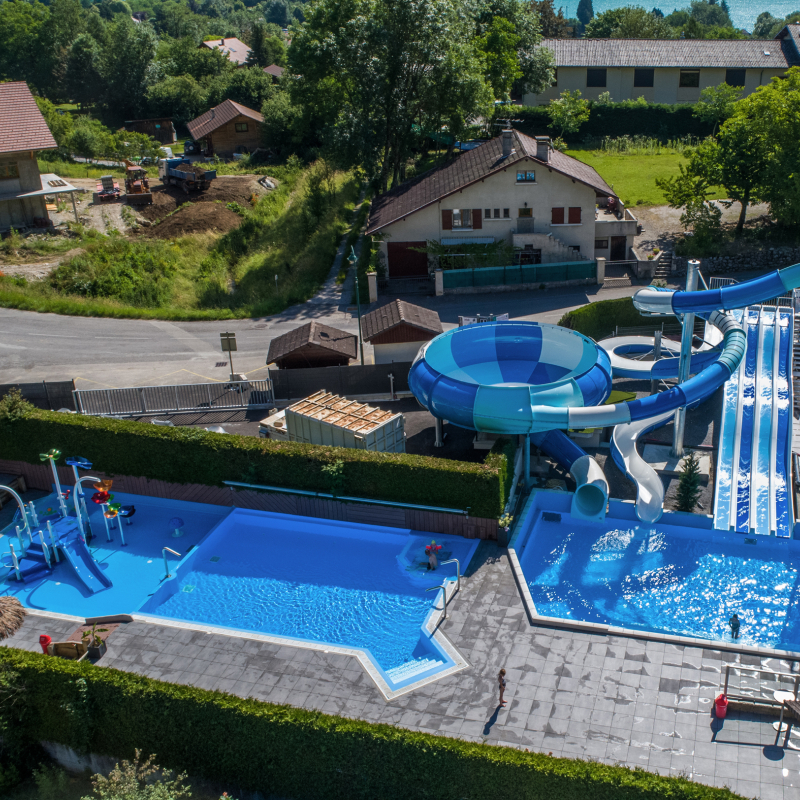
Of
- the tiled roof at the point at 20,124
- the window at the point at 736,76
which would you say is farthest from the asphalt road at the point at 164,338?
the window at the point at 736,76

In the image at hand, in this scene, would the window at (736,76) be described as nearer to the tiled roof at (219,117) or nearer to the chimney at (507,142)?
the chimney at (507,142)

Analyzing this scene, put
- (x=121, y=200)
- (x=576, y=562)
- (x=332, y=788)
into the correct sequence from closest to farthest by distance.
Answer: (x=332, y=788) < (x=576, y=562) < (x=121, y=200)

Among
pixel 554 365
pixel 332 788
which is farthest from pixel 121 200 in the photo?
pixel 332 788

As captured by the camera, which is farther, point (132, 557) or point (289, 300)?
point (289, 300)

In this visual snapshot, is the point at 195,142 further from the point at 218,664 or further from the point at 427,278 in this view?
the point at 218,664

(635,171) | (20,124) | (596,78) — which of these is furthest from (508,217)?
(596,78)

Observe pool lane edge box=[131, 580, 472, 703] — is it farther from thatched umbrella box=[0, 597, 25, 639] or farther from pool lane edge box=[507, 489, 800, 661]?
thatched umbrella box=[0, 597, 25, 639]

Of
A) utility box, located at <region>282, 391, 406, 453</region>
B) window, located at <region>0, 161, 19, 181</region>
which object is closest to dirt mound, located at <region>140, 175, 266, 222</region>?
window, located at <region>0, 161, 19, 181</region>
